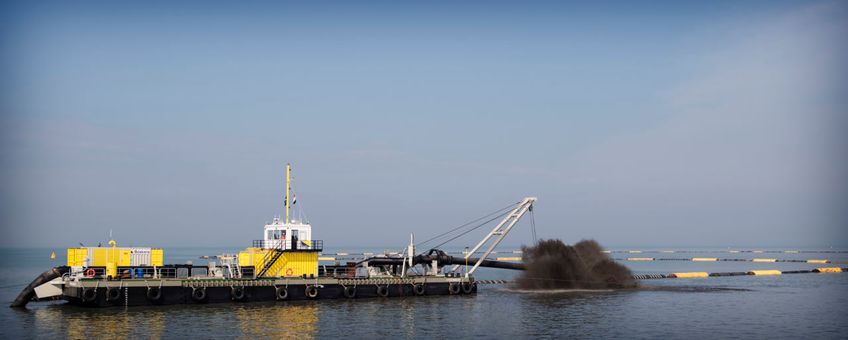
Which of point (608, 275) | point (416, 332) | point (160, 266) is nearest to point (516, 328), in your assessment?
point (416, 332)

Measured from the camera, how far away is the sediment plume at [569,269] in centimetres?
8375

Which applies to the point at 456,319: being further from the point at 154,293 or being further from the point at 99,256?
the point at 99,256

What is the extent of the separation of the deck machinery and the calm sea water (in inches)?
38.9

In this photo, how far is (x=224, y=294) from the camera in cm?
5791

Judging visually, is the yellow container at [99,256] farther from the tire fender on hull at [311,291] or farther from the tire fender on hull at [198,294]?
the tire fender on hull at [311,291]

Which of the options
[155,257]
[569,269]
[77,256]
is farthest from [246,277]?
[569,269]

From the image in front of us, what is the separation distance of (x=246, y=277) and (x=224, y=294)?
9.30 feet

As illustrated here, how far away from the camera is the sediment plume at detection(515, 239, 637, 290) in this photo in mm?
83750

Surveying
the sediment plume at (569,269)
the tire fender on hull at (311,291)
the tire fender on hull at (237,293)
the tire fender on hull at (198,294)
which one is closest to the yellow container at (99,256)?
the tire fender on hull at (198,294)

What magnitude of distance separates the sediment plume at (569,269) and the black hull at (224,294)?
19.7 metres

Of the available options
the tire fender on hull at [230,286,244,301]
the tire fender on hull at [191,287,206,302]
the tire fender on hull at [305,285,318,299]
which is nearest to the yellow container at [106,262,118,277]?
the tire fender on hull at [191,287,206,302]

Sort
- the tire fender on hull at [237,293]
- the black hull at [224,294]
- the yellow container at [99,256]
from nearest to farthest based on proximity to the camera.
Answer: the black hull at [224,294]
the yellow container at [99,256]
the tire fender on hull at [237,293]

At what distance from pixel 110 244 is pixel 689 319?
159ft

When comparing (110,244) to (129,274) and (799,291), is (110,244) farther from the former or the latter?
(799,291)
